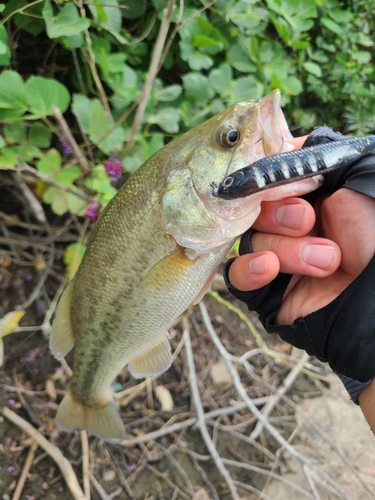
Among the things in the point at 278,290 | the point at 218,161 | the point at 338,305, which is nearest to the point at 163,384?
the point at 278,290

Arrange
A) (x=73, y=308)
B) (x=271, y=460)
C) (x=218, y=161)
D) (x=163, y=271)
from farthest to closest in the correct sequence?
(x=271, y=460) < (x=73, y=308) < (x=163, y=271) < (x=218, y=161)

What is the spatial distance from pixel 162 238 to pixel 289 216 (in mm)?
402

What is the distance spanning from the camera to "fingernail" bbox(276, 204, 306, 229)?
113 centimetres

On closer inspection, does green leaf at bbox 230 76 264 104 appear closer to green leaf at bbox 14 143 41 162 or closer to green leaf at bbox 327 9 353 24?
green leaf at bbox 14 143 41 162

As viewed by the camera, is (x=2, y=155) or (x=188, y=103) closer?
(x=2, y=155)

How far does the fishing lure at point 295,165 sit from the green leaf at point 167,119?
1.15 m

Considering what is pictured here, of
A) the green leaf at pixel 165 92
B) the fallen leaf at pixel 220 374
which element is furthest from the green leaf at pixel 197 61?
the fallen leaf at pixel 220 374

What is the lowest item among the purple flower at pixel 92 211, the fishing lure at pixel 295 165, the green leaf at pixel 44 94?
the purple flower at pixel 92 211

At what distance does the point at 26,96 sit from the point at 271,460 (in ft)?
7.86

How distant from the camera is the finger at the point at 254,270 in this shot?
45.4 inches

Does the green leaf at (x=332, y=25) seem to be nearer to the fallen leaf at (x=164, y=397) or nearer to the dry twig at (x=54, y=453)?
the fallen leaf at (x=164, y=397)

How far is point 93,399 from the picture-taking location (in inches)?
65.9

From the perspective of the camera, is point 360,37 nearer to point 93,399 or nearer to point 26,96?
point 26,96

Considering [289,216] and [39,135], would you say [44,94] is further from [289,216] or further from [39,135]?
[289,216]
